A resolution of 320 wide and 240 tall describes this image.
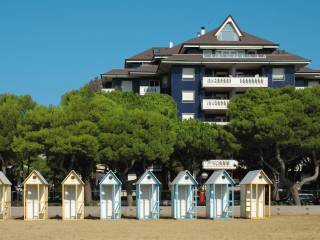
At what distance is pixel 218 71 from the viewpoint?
72.6 m

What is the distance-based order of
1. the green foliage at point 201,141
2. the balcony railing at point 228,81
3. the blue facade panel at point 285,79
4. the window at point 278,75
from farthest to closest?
the window at point 278,75 → the blue facade panel at point 285,79 → the balcony railing at point 228,81 → the green foliage at point 201,141

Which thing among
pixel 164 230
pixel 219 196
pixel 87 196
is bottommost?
pixel 164 230

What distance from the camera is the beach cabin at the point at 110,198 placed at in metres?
40.0

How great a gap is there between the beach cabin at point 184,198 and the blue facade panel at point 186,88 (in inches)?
1162

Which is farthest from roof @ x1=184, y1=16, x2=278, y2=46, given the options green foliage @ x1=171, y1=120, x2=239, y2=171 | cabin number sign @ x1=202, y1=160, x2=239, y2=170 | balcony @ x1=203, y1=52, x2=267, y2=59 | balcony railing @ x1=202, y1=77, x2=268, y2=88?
green foliage @ x1=171, y1=120, x2=239, y2=171

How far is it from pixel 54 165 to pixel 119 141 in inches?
281

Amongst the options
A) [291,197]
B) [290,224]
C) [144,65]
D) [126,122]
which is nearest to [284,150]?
[291,197]

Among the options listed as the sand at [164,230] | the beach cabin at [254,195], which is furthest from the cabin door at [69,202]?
the beach cabin at [254,195]

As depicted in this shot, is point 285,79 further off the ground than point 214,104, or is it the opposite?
point 285,79

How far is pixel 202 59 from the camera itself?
69500 mm

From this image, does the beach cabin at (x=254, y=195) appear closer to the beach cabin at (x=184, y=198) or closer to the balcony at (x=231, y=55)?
the beach cabin at (x=184, y=198)

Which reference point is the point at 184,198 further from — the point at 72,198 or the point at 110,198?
the point at 72,198

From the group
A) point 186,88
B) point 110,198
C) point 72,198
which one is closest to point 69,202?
point 72,198

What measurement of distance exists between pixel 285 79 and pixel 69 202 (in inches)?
1442
